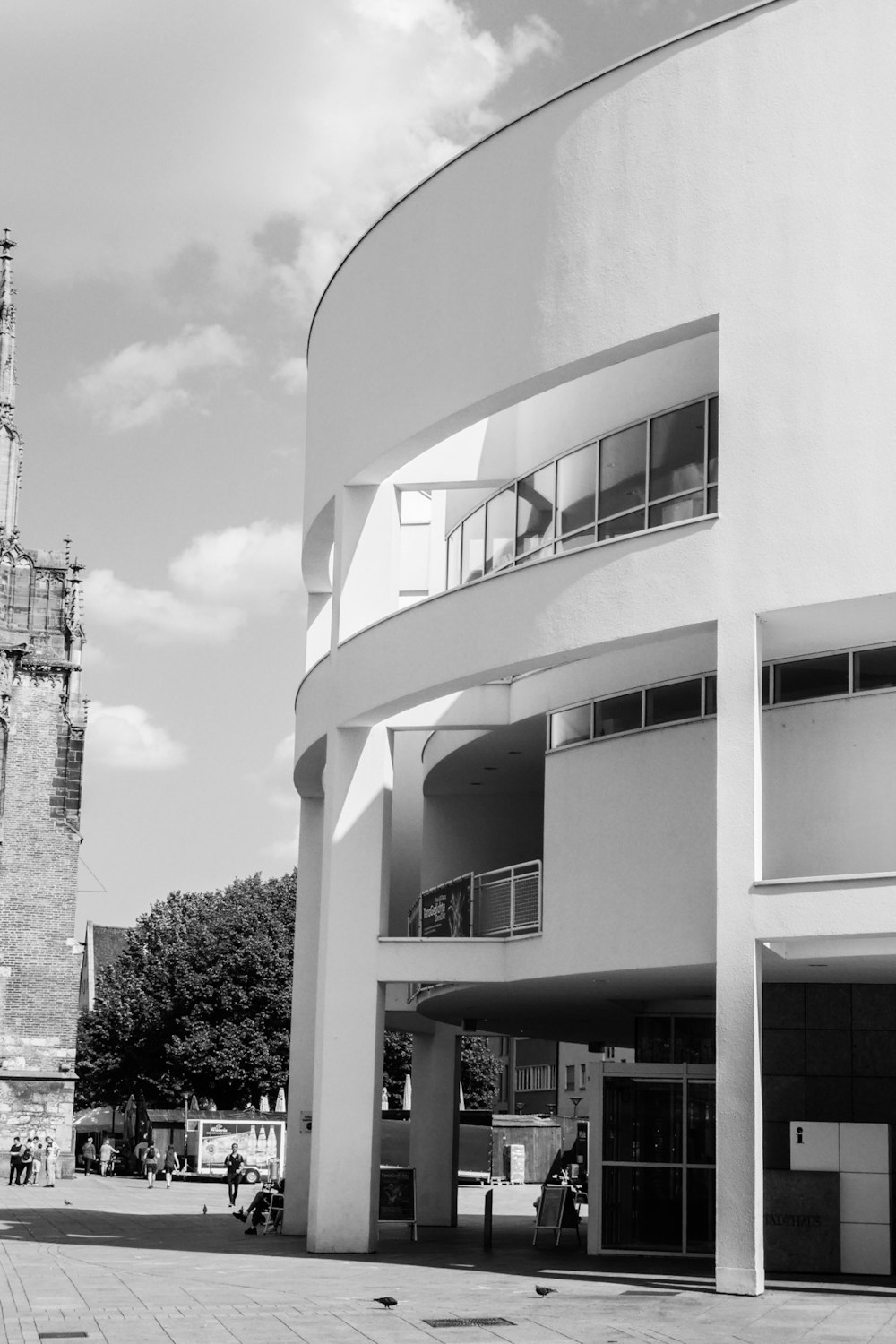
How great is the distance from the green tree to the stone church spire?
17433mm

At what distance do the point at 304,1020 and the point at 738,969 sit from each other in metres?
12.3

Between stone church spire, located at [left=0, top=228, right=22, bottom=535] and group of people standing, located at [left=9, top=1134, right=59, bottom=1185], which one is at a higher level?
stone church spire, located at [left=0, top=228, right=22, bottom=535]

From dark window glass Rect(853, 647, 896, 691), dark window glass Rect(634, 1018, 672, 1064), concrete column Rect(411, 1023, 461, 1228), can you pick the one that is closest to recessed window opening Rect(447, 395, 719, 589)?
dark window glass Rect(853, 647, 896, 691)

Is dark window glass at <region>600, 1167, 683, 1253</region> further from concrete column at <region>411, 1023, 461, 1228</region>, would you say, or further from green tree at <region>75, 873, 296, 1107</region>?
green tree at <region>75, 873, 296, 1107</region>

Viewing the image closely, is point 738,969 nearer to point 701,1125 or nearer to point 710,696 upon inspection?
point 710,696

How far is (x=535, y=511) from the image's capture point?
79.9 feet

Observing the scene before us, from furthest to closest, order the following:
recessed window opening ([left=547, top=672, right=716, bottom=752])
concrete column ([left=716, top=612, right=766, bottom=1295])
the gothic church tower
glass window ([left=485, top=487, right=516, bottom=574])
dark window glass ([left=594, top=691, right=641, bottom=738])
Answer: the gothic church tower → glass window ([left=485, top=487, right=516, bottom=574]) → dark window glass ([left=594, top=691, right=641, bottom=738]) → recessed window opening ([left=547, top=672, right=716, bottom=752]) → concrete column ([left=716, top=612, right=766, bottom=1295])

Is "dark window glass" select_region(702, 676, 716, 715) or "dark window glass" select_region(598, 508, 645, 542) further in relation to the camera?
"dark window glass" select_region(598, 508, 645, 542)

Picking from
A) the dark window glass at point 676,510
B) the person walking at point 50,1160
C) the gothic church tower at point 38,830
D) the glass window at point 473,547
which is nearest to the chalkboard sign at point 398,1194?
the glass window at point 473,547

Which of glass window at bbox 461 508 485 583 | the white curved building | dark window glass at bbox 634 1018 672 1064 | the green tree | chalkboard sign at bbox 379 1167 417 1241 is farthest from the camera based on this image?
the green tree

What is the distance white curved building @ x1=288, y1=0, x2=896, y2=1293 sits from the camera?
18.9m

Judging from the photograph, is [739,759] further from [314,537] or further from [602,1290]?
[314,537]

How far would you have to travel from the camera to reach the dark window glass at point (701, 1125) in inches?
893

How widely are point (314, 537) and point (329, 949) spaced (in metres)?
7.92
